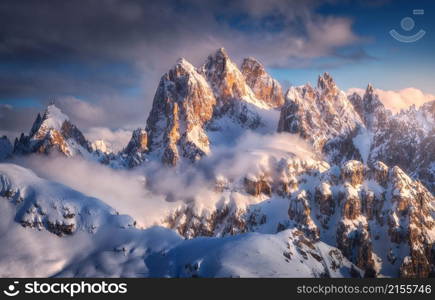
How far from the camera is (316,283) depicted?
58.4 meters

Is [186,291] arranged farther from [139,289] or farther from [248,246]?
[248,246]

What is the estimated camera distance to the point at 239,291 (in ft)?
186

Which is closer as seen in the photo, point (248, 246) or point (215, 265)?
point (215, 265)

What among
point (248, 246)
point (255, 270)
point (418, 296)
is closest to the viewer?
point (418, 296)

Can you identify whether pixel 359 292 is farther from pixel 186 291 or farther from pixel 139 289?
pixel 139 289

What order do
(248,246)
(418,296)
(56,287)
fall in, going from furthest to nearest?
1. (248,246)
2. (418,296)
3. (56,287)

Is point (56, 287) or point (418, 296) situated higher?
point (56, 287)

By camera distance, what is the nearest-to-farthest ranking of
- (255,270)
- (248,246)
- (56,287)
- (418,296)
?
(56,287)
(418,296)
(255,270)
(248,246)

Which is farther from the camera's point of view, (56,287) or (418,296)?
(418,296)

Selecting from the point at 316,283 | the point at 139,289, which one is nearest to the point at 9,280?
the point at 139,289

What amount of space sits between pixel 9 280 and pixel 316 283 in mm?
36538

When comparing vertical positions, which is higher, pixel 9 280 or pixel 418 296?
pixel 9 280

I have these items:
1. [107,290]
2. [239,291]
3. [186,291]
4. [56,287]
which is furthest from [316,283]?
[56,287]

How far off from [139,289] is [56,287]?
30.8ft
